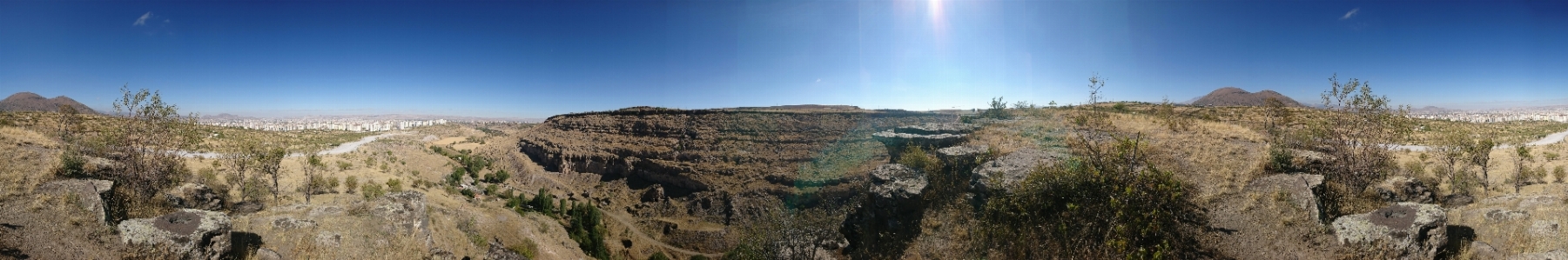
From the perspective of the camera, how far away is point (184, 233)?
784cm

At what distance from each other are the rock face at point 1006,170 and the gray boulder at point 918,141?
4165 mm

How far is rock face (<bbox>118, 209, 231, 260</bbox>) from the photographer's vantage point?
761cm

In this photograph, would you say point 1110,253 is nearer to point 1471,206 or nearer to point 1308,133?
point 1471,206

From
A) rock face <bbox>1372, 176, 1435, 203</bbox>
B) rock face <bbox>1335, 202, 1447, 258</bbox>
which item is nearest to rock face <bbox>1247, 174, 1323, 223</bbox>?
rock face <bbox>1335, 202, 1447, 258</bbox>

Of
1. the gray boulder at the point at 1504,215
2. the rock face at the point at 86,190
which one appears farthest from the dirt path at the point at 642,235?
the gray boulder at the point at 1504,215

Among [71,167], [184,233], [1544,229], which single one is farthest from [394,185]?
[1544,229]

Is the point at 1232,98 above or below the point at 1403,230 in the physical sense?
above

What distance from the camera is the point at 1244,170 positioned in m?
10.4

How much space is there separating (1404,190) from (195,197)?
109 feet

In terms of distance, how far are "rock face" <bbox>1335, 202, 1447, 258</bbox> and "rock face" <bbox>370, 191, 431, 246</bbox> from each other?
18.2 meters

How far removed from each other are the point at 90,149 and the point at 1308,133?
119ft

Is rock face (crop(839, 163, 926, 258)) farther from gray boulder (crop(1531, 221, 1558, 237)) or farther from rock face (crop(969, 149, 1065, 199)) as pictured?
gray boulder (crop(1531, 221, 1558, 237))

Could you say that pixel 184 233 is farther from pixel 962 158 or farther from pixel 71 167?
pixel 962 158

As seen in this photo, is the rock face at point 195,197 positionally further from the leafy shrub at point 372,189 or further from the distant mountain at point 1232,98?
the distant mountain at point 1232,98
